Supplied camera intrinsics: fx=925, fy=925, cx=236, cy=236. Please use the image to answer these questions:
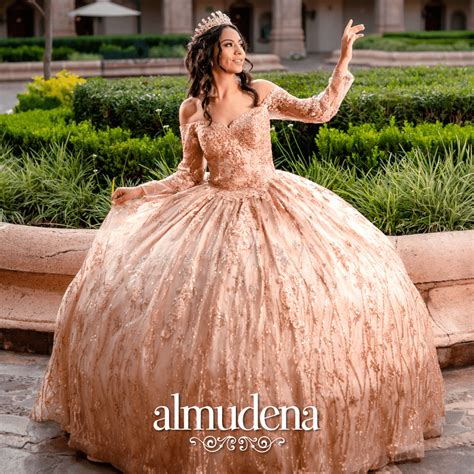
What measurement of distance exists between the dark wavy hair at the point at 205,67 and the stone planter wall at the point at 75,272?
1.52 m

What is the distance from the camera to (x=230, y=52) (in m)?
4.05

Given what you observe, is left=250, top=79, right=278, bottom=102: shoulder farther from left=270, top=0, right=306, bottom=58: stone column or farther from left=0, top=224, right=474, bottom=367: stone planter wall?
left=270, top=0, right=306, bottom=58: stone column

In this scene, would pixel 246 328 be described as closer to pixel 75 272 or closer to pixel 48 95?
pixel 75 272

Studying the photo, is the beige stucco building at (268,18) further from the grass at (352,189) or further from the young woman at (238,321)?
the young woman at (238,321)

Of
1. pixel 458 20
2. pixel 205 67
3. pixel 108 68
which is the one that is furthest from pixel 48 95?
pixel 458 20

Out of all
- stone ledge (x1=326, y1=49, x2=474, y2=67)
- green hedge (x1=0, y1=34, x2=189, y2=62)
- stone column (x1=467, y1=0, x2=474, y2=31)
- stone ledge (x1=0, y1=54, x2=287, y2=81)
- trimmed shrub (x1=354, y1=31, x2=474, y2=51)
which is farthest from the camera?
stone column (x1=467, y1=0, x2=474, y2=31)

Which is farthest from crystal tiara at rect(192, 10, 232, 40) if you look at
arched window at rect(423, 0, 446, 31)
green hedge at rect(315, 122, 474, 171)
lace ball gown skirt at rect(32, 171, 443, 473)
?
arched window at rect(423, 0, 446, 31)

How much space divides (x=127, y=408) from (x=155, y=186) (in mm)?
1069

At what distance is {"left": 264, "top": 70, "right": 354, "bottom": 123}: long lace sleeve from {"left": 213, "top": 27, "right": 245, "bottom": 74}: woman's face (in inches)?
9.0

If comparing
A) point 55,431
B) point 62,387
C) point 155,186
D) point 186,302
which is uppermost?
point 155,186

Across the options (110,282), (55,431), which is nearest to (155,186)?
(110,282)

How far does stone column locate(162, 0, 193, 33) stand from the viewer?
34.2 metres

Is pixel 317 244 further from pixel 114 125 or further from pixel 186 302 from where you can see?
pixel 114 125

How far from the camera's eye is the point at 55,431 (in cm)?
449
